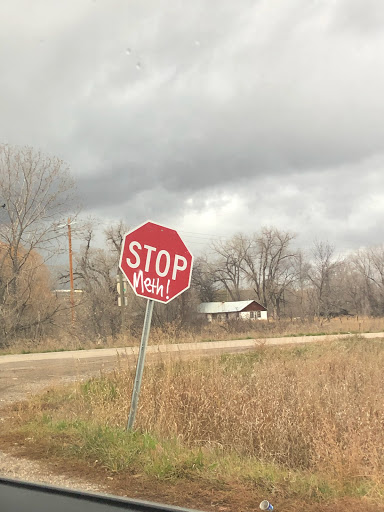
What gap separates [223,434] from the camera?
23.9 ft

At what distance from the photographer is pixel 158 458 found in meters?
5.68

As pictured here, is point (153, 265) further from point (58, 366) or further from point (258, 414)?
point (58, 366)

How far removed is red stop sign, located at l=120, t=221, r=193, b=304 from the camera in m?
6.35

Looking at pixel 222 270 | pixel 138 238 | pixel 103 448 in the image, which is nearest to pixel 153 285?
pixel 138 238

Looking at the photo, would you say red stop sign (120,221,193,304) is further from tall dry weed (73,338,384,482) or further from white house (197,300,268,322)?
white house (197,300,268,322)

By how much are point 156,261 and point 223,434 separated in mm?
2743

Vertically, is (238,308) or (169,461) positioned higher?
(238,308)

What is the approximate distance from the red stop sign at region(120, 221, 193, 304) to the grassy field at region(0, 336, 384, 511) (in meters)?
1.88

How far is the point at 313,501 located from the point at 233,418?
300 cm

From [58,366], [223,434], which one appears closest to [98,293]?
[58,366]

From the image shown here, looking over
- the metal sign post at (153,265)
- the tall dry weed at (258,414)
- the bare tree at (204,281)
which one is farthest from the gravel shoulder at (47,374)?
the bare tree at (204,281)

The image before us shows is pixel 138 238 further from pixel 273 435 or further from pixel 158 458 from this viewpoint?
pixel 273 435

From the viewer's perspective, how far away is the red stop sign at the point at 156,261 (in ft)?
20.8

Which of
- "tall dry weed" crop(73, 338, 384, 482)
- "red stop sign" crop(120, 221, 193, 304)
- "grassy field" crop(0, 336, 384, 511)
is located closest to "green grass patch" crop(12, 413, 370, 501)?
"grassy field" crop(0, 336, 384, 511)
